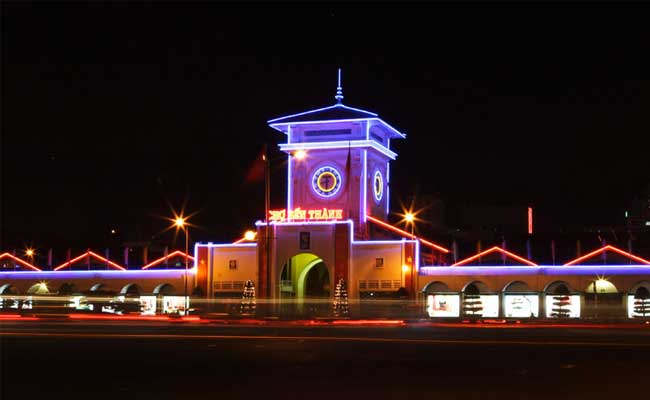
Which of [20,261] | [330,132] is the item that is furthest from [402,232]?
[20,261]

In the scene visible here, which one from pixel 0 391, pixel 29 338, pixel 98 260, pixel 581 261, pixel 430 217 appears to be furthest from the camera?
pixel 430 217

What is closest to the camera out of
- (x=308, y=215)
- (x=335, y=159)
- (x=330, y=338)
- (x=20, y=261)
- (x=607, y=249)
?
(x=330, y=338)

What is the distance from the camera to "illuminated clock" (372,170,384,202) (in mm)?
65875

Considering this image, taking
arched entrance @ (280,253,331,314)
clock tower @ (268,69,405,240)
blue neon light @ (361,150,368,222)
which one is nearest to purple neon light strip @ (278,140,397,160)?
clock tower @ (268,69,405,240)

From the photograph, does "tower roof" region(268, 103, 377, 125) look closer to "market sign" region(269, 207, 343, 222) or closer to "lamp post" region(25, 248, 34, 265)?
"market sign" region(269, 207, 343, 222)

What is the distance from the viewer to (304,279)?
66750 mm

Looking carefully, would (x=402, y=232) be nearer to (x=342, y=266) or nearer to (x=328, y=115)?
(x=342, y=266)

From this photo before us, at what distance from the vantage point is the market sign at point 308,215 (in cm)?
6212

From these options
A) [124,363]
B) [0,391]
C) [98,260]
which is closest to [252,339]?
[124,363]

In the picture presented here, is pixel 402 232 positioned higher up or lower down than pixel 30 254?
higher up

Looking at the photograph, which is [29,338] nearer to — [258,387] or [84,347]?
[84,347]

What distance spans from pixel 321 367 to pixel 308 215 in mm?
44847

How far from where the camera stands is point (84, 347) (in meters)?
22.2

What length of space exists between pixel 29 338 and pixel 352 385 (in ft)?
42.4
